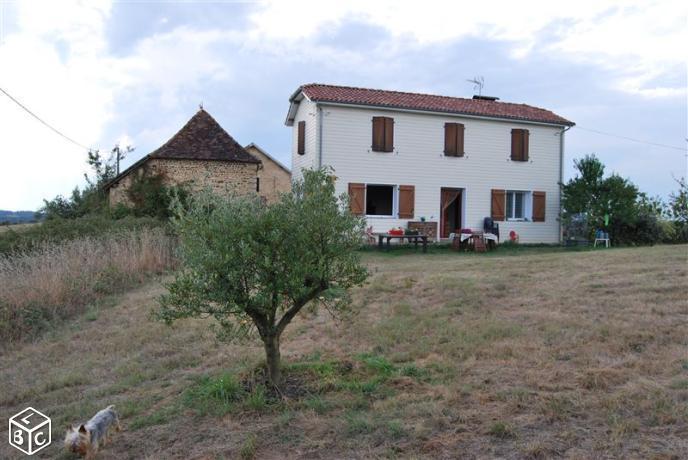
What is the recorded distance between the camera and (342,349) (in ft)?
22.0

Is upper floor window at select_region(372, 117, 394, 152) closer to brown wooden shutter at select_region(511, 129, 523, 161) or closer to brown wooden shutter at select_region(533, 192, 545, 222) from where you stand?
brown wooden shutter at select_region(511, 129, 523, 161)

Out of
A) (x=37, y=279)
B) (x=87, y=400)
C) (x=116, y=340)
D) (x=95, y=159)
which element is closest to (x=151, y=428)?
(x=87, y=400)

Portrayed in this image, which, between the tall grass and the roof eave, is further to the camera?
the roof eave

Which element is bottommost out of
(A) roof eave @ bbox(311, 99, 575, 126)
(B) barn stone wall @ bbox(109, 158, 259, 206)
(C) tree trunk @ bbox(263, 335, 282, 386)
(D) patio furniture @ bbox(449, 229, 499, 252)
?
(C) tree trunk @ bbox(263, 335, 282, 386)

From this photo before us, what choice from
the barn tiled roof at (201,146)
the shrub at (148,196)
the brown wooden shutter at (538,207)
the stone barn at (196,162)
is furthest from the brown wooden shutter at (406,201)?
the shrub at (148,196)

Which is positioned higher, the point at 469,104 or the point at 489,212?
the point at 469,104

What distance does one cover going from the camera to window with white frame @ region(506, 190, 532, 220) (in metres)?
22.1

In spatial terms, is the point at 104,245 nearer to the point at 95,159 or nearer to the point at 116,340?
the point at 116,340

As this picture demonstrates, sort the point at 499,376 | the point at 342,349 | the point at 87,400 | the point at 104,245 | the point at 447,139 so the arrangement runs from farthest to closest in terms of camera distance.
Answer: the point at 447,139 → the point at 104,245 → the point at 342,349 → the point at 87,400 → the point at 499,376

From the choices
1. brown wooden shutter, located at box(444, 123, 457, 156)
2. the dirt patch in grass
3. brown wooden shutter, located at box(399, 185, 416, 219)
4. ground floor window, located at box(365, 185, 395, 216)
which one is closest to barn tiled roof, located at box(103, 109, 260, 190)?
ground floor window, located at box(365, 185, 395, 216)

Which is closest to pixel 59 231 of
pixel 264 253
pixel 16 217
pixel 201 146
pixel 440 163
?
pixel 201 146

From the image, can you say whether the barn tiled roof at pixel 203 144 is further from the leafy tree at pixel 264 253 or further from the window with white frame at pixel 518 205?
the leafy tree at pixel 264 253

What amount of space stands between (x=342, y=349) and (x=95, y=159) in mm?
31647

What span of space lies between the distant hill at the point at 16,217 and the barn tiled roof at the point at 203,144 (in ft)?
21.3
